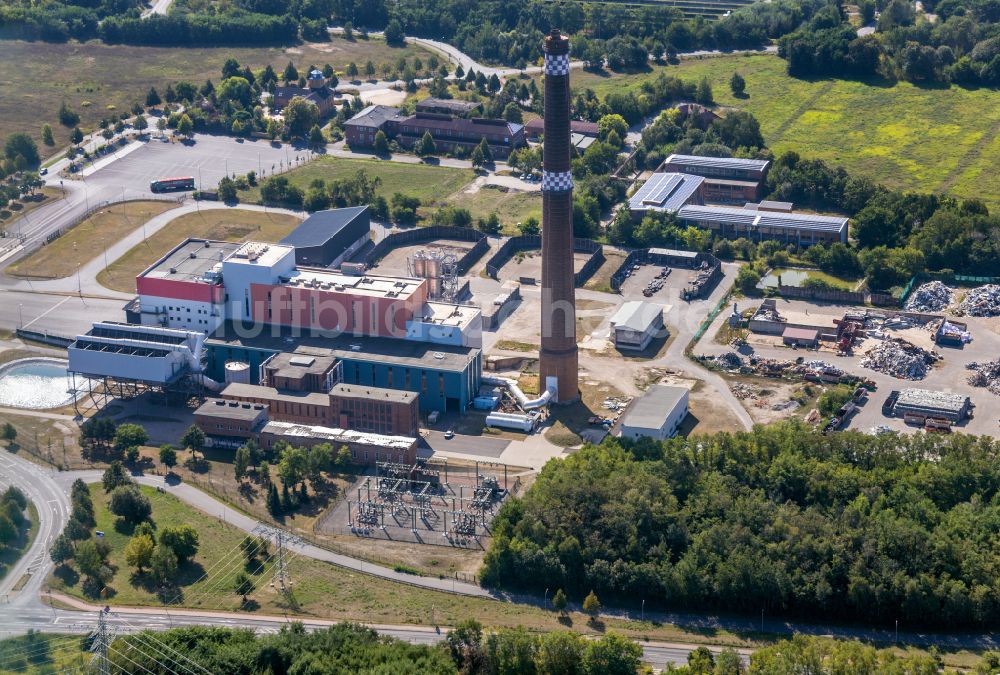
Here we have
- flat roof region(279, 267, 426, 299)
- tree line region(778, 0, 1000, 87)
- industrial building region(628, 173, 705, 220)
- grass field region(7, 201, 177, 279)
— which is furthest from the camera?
tree line region(778, 0, 1000, 87)

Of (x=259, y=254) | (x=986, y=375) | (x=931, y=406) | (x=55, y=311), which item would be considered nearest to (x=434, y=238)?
(x=259, y=254)

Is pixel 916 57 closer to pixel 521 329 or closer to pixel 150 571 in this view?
pixel 521 329

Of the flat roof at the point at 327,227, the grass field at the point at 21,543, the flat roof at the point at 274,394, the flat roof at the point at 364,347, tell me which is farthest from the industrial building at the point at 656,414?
the grass field at the point at 21,543

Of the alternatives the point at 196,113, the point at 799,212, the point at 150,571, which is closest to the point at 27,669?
the point at 150,571

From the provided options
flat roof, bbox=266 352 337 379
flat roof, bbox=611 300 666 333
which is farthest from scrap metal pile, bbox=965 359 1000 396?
flat roof, bbox=266 352 337 379

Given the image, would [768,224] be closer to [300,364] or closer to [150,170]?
[300,364]

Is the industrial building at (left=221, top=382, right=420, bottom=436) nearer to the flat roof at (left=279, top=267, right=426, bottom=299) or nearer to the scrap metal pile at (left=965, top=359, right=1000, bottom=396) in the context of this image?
the flat roof at (left=279, top=267, right=426, bottom=299)
